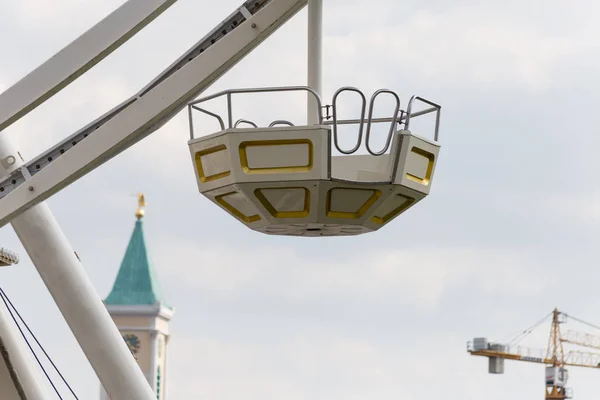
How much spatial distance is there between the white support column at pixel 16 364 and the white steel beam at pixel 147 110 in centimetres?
614

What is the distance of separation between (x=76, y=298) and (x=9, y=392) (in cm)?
352

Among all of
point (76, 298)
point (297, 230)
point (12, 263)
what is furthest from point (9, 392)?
point (297, 230)

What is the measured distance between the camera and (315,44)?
11.1 metres

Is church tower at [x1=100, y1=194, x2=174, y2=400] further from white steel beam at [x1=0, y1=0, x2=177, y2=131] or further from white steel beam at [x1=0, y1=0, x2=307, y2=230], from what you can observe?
white steel beam at [x1=0, y1=0, x2=177, y2=131]

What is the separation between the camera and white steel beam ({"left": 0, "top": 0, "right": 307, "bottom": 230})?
11703 mm

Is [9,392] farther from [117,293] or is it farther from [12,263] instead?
[117,293]

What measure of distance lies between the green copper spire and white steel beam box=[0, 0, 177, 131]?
399ft

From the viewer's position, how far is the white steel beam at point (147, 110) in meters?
11.7

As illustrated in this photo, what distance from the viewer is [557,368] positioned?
133 meters

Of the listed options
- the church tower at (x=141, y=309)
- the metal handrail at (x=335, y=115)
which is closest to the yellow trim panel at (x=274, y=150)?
the metal handrail at (x=335, y=115)

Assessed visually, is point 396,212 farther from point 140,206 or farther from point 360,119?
point 140,206

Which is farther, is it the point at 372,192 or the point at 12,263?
the point at 12,263

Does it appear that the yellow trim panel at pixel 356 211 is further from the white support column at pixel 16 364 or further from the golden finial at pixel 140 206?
the golden finial at pixel 140 206

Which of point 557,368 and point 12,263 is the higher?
point 557,368
